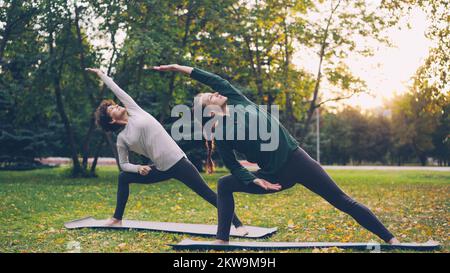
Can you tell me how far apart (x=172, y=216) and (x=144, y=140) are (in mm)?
3143

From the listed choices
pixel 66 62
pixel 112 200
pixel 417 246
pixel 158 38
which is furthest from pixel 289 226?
pixel 66 62

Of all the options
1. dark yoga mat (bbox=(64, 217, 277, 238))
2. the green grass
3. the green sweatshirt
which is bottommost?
the green grass

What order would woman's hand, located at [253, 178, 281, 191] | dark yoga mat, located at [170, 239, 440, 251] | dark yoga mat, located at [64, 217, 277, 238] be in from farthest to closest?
dark yoga mat, located at [64, 217, 277, 238], dark yoga mat, located at [170, 239, 440, 251], woman's hand, located at [253, 178, 281, 191]

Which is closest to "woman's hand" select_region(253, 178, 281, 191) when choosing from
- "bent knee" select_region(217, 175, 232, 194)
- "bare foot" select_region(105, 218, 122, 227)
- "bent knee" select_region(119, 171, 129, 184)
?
"bent knee" select_region(217, 175, 232, 194)

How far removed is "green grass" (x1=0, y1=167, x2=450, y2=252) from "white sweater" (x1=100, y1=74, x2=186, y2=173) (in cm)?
104

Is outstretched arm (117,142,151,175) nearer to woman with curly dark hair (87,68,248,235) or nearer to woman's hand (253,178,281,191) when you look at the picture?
woman with curly dark hair (87,68,248,235)

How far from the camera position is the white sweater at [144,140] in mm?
7027

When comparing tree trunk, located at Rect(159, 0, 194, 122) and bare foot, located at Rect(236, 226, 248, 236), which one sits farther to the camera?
tree trunk, located at Rect(159, 0, 194, 122)

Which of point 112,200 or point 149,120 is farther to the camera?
point 112,200

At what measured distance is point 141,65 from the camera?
19406 mm

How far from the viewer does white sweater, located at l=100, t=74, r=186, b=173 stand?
7.03 meters

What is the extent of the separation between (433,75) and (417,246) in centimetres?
1350

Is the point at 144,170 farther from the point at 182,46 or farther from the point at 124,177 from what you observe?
the point at 182,46
